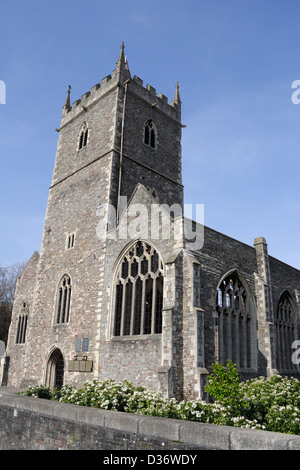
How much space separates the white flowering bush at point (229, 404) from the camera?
765 centimetres

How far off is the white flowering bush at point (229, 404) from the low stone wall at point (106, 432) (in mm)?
1585

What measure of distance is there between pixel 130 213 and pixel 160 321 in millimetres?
→ 4933

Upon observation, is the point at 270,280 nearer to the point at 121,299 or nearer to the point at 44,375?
the point at 121,299

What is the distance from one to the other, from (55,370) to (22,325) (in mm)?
5733

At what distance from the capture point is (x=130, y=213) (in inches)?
631

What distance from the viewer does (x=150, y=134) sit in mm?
22484

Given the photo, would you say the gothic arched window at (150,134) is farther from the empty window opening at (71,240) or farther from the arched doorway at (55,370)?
the arched doorway at (55,370)

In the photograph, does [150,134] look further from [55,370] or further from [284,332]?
[55,370]

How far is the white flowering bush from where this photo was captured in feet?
25.1

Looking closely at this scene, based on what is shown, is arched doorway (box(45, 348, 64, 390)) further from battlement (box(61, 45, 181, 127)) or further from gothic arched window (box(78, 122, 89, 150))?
battlement (box(61, 45, 181, 127))

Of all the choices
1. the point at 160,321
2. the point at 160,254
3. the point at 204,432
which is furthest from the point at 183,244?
the point at 204,432

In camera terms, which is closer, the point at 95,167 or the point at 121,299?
the point at 121,299

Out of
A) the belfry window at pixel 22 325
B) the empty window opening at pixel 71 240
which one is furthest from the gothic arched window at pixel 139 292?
the belfry window at pixel 22 325

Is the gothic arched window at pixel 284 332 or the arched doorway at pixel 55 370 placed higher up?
Answer: the gothic arched window at pixel 284 332
